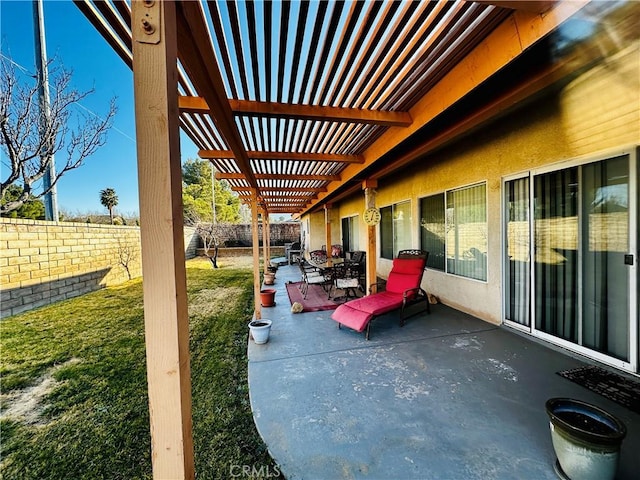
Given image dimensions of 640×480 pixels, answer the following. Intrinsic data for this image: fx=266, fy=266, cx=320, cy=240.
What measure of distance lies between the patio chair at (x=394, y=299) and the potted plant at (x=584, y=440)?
232cm

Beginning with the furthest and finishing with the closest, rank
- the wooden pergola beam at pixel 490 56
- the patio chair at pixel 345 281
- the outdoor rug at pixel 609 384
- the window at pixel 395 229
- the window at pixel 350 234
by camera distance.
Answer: the window at pixel 350 234
the window at pixel 395 229
the patio chair at pixel 345 281
the outdoor rug at pixel 609 384
the wooden pergola beam at pixel 490 56

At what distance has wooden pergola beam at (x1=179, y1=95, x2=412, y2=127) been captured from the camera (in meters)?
2.72

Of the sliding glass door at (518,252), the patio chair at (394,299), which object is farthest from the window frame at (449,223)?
the patio chair at (394,299)

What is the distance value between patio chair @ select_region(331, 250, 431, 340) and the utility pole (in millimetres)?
6184

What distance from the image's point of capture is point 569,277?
10.3 feet

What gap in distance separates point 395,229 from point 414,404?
5555 millimetres

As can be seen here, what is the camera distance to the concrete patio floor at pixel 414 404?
5.85ft

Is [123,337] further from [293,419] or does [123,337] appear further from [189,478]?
[189,478]

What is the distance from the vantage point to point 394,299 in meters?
4.50

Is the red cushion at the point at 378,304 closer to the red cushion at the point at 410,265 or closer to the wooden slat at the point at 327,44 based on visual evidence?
the red cushion at the point at 410,265

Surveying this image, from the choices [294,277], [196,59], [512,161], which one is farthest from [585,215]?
[294,277]

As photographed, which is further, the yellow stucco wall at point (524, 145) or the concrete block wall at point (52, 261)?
the concrete block wall at point (52, 261)

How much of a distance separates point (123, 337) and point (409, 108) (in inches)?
213

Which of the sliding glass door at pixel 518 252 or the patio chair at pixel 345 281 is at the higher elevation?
the sliding glass door at pixel 518 252
